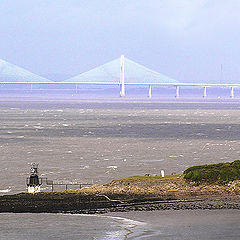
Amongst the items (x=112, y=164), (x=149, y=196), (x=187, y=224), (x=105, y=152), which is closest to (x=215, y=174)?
(x=149, y=196)

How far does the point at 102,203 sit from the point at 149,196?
2698mm

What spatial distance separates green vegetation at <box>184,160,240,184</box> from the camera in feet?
112

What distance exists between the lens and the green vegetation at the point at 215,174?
34.2 metres

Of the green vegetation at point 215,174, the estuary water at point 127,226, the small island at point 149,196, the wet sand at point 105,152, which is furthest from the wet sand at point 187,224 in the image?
the wet sand at point 105,152

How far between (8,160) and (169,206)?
28616 mm

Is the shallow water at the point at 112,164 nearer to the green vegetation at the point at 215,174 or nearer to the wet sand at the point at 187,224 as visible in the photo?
the wet sand at the point at 187,224

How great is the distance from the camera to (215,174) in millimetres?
34844

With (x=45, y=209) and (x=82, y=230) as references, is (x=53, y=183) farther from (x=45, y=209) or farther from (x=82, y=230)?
(x=82, y=230)

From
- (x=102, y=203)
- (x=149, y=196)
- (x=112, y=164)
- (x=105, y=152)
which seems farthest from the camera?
(x=105, y=152)

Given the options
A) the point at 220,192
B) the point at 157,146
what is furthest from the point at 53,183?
the point at 157,146

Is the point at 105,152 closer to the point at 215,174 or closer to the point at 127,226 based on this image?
the point at 215,174


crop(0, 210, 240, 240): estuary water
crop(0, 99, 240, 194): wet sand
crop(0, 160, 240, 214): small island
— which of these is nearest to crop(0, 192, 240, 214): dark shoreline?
crop(0, 160, 240, 214): small island

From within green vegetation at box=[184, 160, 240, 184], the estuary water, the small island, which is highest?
green vegetation at box=[184, 160, 240, 184]

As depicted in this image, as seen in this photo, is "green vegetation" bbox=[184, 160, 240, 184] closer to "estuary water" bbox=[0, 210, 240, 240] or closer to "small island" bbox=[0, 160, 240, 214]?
"small island" bbox=[0, 160, 240, 214]
